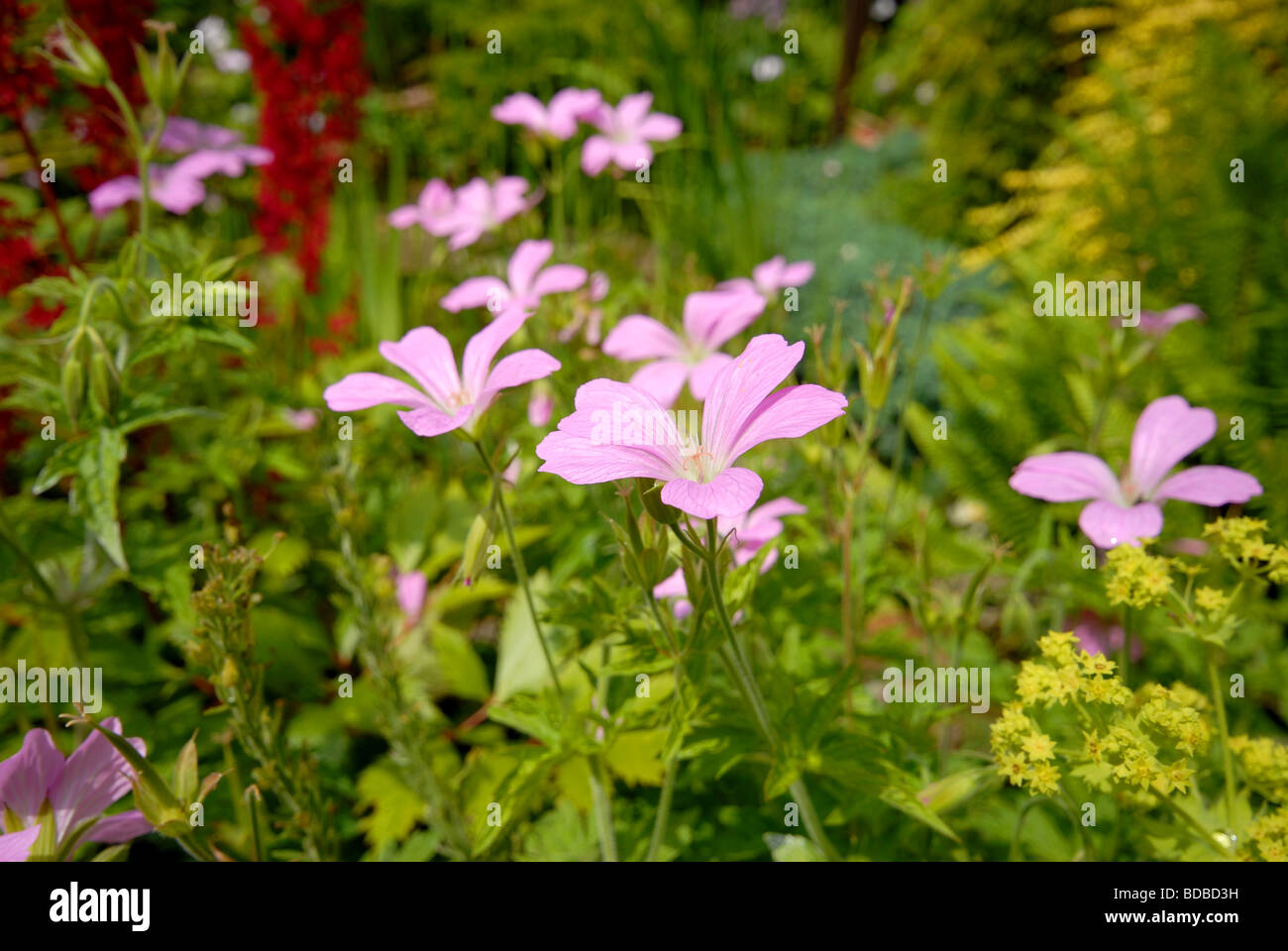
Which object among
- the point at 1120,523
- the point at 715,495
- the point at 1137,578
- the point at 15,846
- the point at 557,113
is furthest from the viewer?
the point at 557,113

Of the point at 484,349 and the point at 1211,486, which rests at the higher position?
the point at 484,349

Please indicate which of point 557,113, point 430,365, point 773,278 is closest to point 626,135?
point 557,113

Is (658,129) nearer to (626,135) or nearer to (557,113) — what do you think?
(626,135)

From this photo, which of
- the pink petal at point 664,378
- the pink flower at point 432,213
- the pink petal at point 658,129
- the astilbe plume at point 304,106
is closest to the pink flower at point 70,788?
the pink petal at point 664,378

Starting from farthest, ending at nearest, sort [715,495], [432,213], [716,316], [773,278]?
[432,213], [773,278], [716,316], [715,495]

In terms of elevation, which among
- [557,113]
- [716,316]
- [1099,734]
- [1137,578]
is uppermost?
[557,113]

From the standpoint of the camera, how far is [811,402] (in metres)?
0.77

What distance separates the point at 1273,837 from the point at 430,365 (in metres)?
1.05

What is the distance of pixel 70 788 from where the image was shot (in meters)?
0.93

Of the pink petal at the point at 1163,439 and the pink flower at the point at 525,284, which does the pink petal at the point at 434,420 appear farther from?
the pink petal at the point at 1163,439

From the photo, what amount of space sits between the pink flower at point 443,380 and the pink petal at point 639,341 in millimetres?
261

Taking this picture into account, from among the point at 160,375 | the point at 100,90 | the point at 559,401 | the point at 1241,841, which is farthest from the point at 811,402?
the point at 100,90

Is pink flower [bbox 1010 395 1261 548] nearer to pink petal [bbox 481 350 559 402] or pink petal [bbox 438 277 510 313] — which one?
pink petal [bbox 481 350 559 402]
